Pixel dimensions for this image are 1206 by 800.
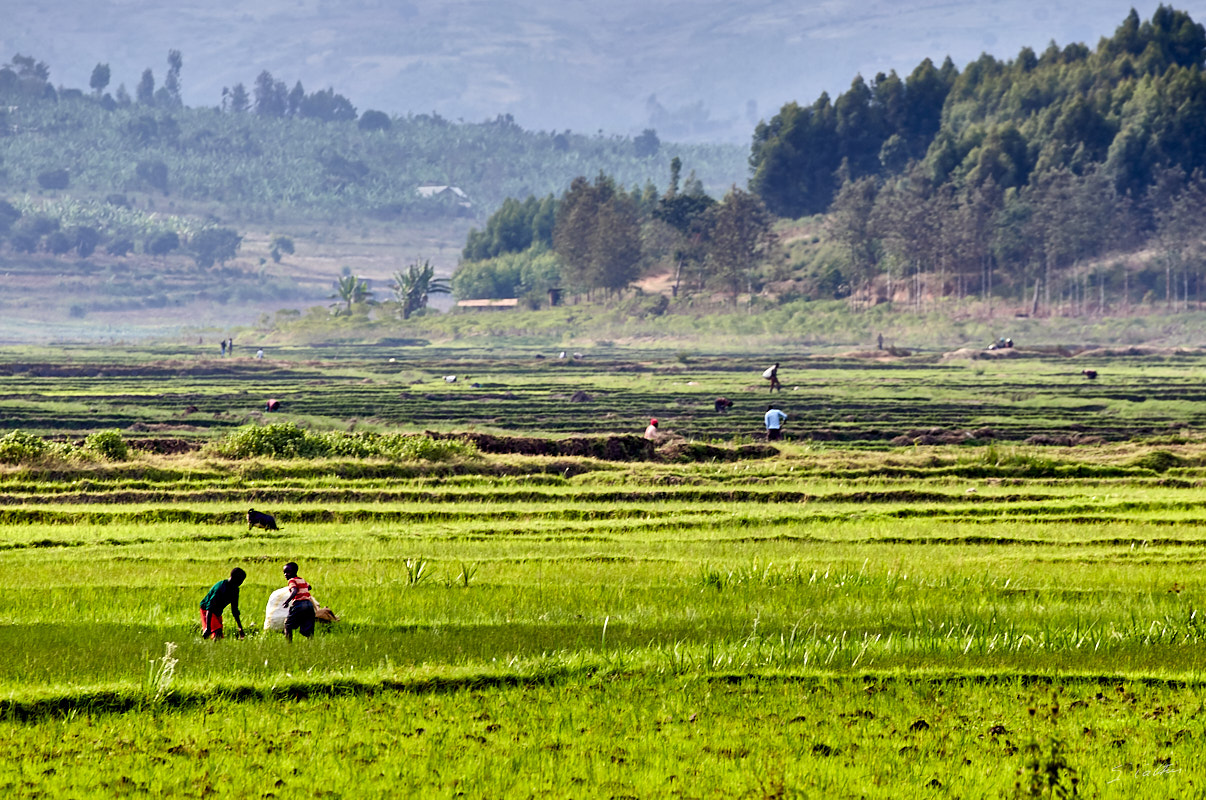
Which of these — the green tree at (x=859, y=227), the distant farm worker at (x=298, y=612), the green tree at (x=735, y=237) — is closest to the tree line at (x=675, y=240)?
the green tree at (x=735, y=237)

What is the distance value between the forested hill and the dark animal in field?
132309mm

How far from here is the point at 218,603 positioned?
16188mm

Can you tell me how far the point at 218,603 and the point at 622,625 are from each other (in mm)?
5508

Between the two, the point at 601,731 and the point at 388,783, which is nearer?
the point at 388,783

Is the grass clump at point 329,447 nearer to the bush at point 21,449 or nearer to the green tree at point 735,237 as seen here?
the bush at point 21,449

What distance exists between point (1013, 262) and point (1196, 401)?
8822 cm

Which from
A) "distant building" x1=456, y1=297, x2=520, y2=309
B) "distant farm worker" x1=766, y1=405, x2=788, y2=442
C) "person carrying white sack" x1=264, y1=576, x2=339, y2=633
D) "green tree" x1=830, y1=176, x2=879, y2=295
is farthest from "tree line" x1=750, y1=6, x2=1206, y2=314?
"person carrying white sack" x1=264, y1=576, x2=339, y2=633

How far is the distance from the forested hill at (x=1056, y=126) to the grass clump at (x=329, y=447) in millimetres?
120537

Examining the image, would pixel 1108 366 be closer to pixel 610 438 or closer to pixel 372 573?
pixel 610 438

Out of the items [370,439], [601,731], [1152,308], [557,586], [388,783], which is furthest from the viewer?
[1152,308]

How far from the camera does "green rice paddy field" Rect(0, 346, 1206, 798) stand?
12.0 meters

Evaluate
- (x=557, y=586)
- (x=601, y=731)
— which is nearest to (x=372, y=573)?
(x=557, y=586)

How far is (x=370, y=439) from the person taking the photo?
40.3m

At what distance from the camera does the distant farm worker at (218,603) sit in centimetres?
1606
